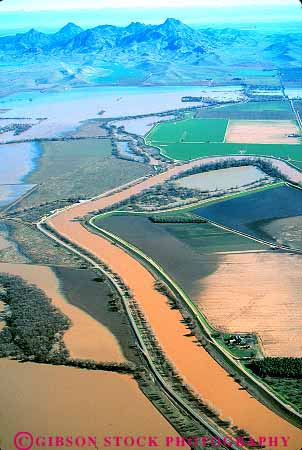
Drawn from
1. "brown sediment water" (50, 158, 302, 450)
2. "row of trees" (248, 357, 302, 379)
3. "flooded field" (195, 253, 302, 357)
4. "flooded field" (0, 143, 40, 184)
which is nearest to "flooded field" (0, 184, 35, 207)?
"flooded field" (0, 143, 40, 184)

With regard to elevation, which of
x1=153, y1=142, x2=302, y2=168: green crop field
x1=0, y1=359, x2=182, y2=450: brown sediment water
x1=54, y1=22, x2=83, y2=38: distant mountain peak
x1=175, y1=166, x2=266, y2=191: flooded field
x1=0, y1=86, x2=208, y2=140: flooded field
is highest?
x1=54, y1=22, x2=83, y2=38: distant mountain peak

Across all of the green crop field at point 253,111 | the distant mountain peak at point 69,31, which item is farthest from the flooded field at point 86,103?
the distant mountain peak at point 69,31

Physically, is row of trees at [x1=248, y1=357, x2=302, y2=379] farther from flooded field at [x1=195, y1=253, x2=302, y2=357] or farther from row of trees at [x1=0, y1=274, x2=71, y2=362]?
row of trees at [x1=0, y1=274, x2=71, y2=362]

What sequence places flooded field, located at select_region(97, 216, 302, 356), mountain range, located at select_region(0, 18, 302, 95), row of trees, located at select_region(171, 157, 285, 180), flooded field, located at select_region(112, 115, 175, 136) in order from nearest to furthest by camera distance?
flooded field, located at select_region(97, 216, 302, 356)
row of trees, located at select_region(171, 157, 285, 180)
flooded field, located at select_region(112, 115, 175, 136)
mountain range, located at select_region(0, 18, 302, 95)

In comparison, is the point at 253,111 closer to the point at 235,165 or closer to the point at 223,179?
the point at 235,165

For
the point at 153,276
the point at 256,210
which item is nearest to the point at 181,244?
the point at 153,276

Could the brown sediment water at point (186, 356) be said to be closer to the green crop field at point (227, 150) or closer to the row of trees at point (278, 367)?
the row of trees at point (278, 367)

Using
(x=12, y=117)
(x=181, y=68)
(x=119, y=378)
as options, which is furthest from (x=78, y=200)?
(x=181, y=68)
